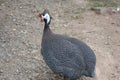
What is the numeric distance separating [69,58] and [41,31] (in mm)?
1792

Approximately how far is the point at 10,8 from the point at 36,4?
0.54 m

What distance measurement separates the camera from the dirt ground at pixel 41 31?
16.6 feet

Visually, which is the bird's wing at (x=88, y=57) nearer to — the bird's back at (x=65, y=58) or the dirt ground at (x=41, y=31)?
the bird's back at (x=65, y=58)

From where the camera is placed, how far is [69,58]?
4438 mm

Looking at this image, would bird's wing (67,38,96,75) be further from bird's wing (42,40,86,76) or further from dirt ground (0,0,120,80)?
dirt ground (0,0,120,80)

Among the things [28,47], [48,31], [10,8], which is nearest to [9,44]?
[28,47]

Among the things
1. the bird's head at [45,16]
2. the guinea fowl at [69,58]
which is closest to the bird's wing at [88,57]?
the guinea fowl at [69,58]

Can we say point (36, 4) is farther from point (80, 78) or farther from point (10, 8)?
point (80, 78)

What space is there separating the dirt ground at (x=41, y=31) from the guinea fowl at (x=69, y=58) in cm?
47

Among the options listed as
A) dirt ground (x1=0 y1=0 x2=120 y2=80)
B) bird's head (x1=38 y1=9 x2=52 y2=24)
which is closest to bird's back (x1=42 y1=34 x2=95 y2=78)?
bird's head (x1=38 y1=9 x2=52 y2=24)

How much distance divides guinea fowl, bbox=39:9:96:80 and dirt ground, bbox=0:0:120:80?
18.5 inches

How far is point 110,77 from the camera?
501cm

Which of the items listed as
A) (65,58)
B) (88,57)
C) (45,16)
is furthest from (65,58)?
(45,16)

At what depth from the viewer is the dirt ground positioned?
16.6 feet
